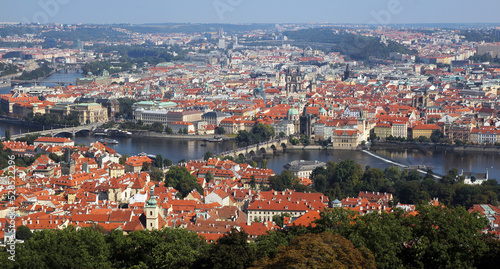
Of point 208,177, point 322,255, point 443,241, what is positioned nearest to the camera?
point 322,255

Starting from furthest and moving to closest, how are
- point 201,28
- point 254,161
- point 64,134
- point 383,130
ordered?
point 201,28, point 64,134, point 383,130, point 254,161

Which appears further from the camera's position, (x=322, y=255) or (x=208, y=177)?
(x=208, y=177)

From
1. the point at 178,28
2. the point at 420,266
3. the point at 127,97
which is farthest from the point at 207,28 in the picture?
the point at 420,266

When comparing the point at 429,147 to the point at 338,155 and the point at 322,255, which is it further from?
the point at 322,255

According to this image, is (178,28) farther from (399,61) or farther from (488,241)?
(488,241)

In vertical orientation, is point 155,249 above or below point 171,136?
above

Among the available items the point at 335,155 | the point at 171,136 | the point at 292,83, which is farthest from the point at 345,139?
the point at 292,83

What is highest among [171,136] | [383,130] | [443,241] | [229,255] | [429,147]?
[443,241]

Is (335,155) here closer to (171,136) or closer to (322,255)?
(171,136)
